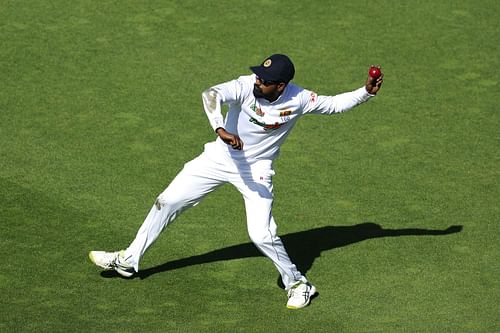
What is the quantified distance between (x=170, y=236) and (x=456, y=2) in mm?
7908

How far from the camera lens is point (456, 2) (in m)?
18.6

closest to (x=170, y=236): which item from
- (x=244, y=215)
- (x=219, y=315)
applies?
(x=244, y=215)

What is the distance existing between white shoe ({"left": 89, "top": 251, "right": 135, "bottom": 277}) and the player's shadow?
0.34 meters

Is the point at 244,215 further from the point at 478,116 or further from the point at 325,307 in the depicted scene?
the point at 478,116

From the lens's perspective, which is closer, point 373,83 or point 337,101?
point 373,83

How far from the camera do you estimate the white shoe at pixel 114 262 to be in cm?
1167

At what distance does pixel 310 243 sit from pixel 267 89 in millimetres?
2555

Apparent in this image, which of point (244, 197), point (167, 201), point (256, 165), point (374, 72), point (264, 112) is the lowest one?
point (244, 197)

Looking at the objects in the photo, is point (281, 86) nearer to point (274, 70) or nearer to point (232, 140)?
point (274, 70)

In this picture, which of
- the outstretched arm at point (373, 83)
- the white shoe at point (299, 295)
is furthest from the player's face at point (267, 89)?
the white shoe at point (299, 295)

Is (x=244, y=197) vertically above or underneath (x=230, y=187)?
above

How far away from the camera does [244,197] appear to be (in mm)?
11453

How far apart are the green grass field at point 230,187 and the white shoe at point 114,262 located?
5.1 inches

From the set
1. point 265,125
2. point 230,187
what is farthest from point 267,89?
point 230,187
